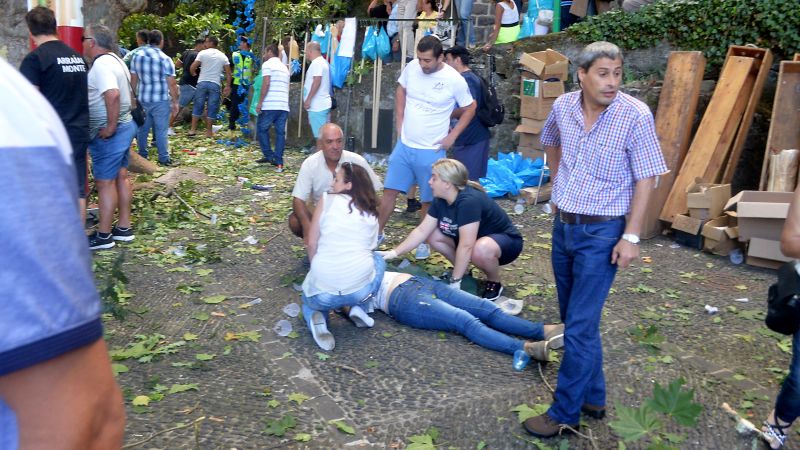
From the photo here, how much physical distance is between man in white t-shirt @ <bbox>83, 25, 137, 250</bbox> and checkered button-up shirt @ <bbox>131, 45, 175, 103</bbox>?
3.58 m

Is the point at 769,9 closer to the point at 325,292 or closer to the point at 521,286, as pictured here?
the point at 521,286

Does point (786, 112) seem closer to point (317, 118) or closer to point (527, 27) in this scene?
point (527, 27)

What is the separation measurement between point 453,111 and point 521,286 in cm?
210

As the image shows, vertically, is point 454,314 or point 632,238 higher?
point 632,238

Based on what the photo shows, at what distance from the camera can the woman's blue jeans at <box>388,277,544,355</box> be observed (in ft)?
16.4

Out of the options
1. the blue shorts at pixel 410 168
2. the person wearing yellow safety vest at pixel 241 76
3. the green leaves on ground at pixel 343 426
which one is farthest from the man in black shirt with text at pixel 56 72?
the person wearing yellow safety vest at pixel 241 76

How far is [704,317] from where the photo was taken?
5.67 metres

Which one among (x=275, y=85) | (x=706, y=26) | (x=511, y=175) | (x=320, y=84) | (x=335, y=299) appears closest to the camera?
(x=335, y=299)

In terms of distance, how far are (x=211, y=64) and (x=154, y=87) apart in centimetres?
300

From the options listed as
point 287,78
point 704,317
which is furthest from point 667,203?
point 287,78

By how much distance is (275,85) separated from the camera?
11.7m

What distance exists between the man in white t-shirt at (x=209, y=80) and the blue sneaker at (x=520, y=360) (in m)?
10.8

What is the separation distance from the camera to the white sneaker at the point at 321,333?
489 centimetres

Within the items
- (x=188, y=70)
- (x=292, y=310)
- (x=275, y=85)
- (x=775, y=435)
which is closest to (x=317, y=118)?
(x=275, y=85)
